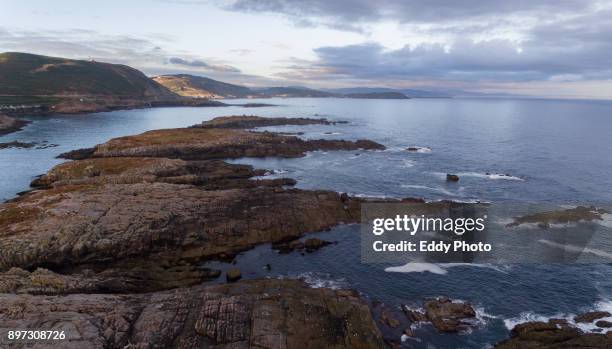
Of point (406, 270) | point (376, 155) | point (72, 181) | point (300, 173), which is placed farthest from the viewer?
point (376, 155)

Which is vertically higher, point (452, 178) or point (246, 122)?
point (246, 122)

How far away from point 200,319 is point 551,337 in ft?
85.1

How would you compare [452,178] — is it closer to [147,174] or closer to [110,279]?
[147,174]

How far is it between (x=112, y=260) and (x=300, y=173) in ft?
150

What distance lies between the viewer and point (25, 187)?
67562 mm

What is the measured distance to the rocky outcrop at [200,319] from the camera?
25.7m

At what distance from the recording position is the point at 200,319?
90.5 ft

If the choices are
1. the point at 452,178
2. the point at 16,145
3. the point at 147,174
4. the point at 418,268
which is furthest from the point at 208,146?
the point at 418,268

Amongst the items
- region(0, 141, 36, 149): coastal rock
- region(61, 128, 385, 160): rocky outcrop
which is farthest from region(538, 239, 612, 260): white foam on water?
region(0, 141, 36, 149): coastal rock

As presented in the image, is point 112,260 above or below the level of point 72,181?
below

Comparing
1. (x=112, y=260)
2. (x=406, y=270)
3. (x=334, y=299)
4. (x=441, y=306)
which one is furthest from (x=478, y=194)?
(x=112, y=260)

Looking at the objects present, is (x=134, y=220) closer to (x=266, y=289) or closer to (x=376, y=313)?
(x=266, y=289)

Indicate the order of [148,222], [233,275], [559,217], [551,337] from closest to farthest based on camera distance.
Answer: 1. [551,337]
2. [233,275]
3. [148,222]
4. [559,217]

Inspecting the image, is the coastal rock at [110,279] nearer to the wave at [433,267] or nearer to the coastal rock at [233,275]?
the coastal rock at [233,275]
